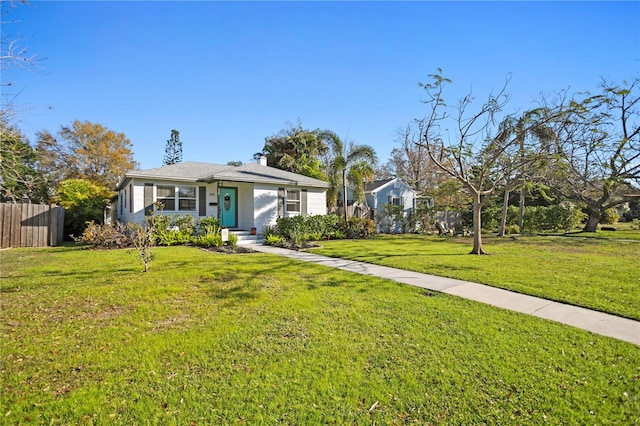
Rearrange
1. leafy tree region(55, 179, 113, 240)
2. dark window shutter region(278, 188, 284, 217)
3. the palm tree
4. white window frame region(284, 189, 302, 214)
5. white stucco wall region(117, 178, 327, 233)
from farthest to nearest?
1. the palm tree
2. white window frame region(284, 189, 302, 214)
3. leafy tree region(55, 179, 113, 240)
4. dark window shutter region(278, 188, 284, 217)
5. white stucco wall region(117, 178, 327, 233)

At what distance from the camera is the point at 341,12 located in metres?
9.76

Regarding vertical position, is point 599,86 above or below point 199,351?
above

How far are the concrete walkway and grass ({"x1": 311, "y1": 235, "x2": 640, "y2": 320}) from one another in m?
0.31

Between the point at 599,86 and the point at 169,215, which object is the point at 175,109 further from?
the point at 599,86

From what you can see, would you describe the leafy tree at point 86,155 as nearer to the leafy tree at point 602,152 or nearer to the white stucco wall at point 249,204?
the white stucco wall at point 249,204

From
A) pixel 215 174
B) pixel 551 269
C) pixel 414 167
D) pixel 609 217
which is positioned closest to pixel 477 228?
pixel 551 269

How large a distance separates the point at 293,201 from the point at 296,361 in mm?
13764

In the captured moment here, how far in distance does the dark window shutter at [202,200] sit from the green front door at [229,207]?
0.88m

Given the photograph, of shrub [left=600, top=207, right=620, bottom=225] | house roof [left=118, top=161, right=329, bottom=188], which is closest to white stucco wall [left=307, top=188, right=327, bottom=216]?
house roof [left=118, top=161, right=329, bottom=188]

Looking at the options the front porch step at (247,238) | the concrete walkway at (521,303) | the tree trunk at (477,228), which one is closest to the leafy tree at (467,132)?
the tree trunk at (477,228)

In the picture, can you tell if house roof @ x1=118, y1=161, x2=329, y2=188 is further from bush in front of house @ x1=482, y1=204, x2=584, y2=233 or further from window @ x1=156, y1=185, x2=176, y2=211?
bush in front of house @ x1=482, y1=204, x2=584, y2=233

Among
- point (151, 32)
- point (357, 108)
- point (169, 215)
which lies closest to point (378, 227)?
point (357, 108)

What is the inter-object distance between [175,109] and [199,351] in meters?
16.0

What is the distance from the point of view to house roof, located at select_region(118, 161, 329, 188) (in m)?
14.1
